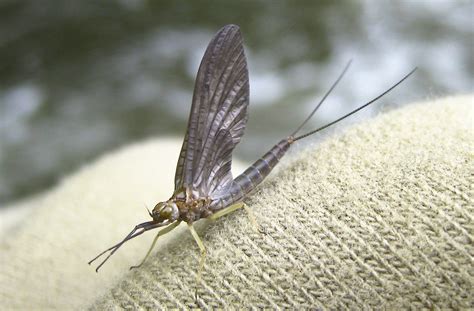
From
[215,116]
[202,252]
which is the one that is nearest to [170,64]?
[215,116]

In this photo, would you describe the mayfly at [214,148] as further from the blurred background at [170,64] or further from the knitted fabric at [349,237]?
the blurred background at [170,64]

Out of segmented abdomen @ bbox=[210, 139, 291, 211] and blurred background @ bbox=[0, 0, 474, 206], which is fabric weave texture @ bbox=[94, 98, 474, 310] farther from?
blurred background @ bbox=[0, 0, 474, 206]

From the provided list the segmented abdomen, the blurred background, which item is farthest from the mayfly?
the blurred background

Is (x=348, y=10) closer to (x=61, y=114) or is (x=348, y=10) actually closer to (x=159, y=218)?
(x=61, y=114)

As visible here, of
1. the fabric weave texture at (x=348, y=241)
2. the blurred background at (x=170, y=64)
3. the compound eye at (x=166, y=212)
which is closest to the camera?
the fabric weave texture at (x=348, y=241)

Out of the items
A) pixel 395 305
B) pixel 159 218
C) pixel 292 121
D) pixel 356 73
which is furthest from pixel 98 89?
pixel 395 305

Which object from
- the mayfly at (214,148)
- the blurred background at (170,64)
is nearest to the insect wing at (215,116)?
the mayfly at (214,148)

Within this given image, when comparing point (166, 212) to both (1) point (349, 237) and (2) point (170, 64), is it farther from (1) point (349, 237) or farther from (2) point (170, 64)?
(2) point (170, 64)
